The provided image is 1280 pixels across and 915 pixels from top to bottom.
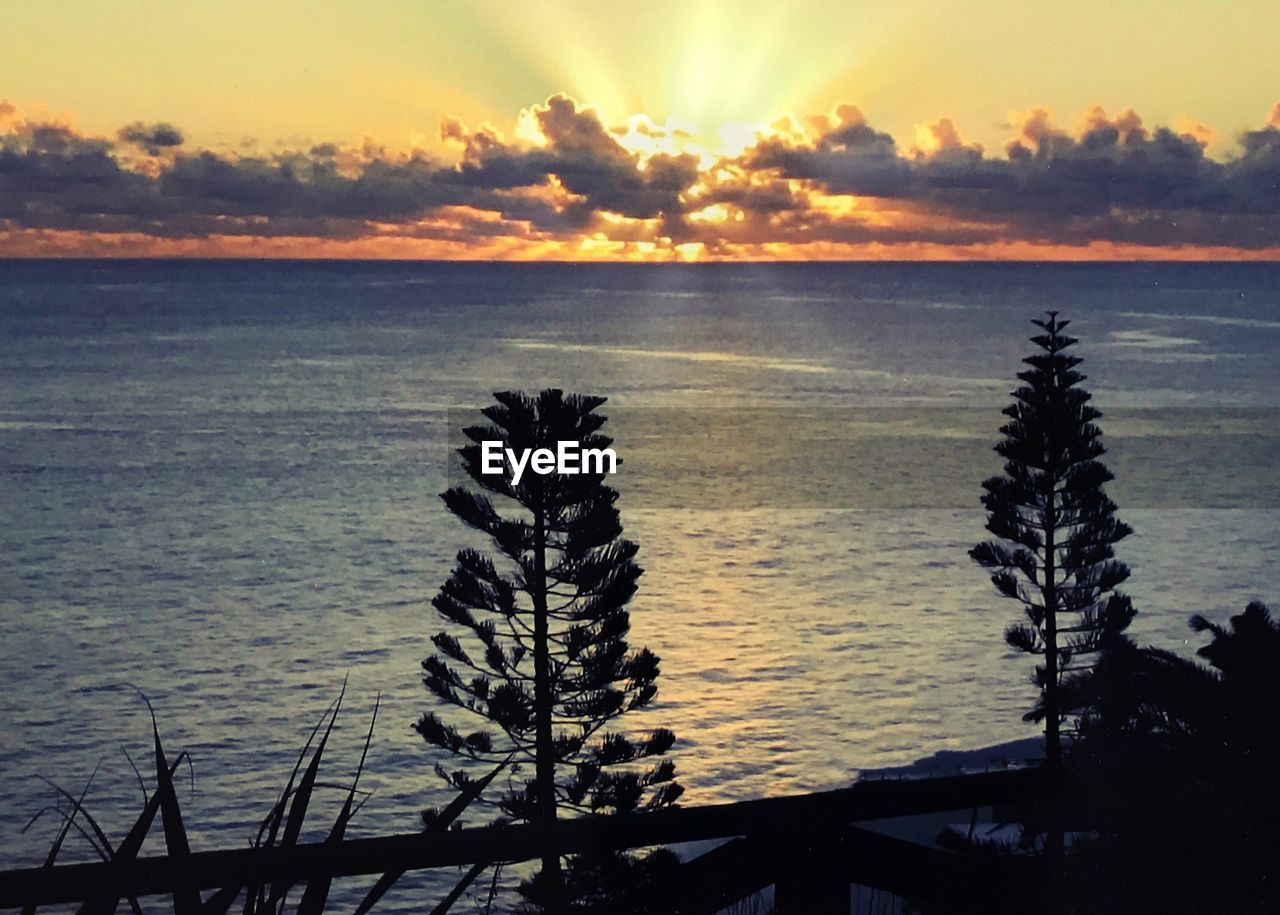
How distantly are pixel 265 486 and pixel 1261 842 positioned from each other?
73.9m

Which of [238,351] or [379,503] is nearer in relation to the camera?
[379,503]

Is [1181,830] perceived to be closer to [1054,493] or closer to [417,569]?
[1054,493]

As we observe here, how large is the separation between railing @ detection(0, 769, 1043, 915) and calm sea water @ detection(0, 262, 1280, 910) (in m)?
27.5

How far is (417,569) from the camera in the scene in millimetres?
57562

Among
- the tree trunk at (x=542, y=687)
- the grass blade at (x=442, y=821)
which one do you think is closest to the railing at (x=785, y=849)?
the grass blade at (x=442, y=821)

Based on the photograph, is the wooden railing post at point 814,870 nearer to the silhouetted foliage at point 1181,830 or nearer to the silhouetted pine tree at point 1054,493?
the silhouetted foliage at point 1181,830

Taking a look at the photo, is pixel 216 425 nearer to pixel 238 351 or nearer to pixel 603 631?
pixel 238 351

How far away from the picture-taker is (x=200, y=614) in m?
50.5

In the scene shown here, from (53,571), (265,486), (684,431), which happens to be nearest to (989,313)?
(684,431)

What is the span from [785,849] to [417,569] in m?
55.7

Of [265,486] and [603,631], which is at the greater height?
[603,631]

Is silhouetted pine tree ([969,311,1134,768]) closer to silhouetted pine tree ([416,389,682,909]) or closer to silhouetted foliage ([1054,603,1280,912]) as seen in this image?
silhouetted pine tree ([416,389,682,909])

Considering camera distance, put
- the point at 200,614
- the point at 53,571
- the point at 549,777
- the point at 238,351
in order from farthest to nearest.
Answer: the point at 238,351, the point at 53,571, the point at 200,614, the point at 549,777

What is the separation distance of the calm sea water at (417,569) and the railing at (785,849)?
2754cm
